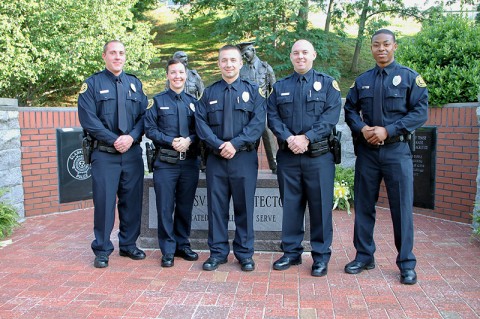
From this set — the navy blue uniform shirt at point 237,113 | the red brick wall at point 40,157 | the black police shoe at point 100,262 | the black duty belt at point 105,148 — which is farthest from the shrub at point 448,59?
the red brick wall at point 40,157

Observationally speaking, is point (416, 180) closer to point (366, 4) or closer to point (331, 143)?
point (331, 143)

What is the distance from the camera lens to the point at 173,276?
405cm

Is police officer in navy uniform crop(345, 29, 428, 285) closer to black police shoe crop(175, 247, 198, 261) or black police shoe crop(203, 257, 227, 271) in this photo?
black police shoe crop(203, 257, 227, 271)

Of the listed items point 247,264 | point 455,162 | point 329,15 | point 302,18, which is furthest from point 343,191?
point 329,15

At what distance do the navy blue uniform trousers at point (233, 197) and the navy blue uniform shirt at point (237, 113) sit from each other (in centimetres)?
20

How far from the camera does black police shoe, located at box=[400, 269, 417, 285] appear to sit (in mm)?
3787

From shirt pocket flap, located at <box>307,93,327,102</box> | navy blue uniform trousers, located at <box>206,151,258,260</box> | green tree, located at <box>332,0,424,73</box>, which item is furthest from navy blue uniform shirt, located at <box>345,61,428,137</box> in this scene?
green tree, located at <box>332,0,424,73</box>

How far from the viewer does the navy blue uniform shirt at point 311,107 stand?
4.00 m

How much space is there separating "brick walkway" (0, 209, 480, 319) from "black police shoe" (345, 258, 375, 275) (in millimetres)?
59

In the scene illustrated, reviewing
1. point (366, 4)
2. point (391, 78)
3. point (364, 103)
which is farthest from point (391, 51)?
point (366, 4)

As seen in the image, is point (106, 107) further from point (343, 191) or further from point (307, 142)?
point (343, 191)

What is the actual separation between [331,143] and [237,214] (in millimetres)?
1047

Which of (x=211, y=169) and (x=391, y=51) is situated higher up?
(x=391, y=51)

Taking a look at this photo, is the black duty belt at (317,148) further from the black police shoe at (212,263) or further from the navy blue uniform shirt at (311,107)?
the black police shoe at (212,263)
